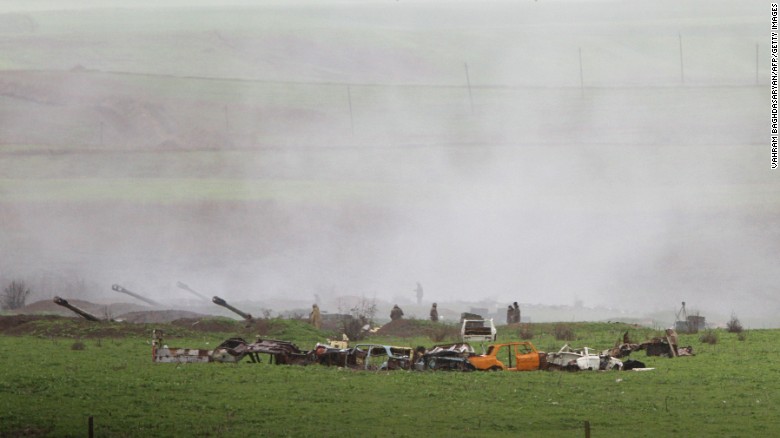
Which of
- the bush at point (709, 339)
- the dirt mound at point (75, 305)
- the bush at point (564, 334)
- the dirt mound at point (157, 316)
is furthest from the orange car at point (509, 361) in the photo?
the dirt mound at point (75, 305)

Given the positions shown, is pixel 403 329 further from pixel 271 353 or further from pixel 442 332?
pixel 271 353

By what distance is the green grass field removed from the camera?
33.3 meters

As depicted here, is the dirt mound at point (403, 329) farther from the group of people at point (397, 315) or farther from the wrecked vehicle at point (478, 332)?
the wrecked vehicle at point (478, 332)

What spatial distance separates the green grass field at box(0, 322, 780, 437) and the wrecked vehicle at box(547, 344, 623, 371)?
895 millimetres

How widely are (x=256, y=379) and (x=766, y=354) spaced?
19086mm

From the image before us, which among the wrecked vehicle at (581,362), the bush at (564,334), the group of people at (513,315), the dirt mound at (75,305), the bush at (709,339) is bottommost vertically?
the wrecked vehicle at (581,362)

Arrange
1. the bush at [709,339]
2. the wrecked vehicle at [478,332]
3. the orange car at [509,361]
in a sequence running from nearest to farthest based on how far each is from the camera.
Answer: the orange car at [509,361], the wrecked vehicle at [478,332], the bush at [709,339]

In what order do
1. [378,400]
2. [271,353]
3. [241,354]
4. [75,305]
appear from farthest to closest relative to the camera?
1. [75,305]
2. [241,354]
3. [271,353]
4. [378,400]

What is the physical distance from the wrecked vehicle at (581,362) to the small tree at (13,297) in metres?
46.7

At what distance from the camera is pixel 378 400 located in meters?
37.1

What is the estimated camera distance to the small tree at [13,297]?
268 ft

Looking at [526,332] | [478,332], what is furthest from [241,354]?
[526,332]

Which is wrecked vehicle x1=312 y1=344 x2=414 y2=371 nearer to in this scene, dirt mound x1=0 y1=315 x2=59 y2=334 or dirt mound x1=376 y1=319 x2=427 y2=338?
dirt mound x1=376 y1=319 x2=427 y2=338

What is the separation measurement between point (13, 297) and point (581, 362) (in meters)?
49.5
